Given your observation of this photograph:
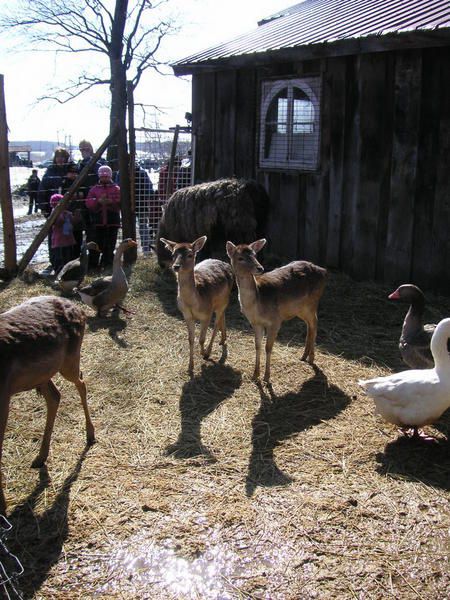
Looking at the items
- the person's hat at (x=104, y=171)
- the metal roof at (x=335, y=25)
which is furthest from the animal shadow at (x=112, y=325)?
the metal roof at (x=335, y=25)

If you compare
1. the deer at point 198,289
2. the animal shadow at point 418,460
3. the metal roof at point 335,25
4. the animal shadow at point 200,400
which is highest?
the metal roof at point 335,25

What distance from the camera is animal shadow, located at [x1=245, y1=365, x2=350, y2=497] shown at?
4652mm

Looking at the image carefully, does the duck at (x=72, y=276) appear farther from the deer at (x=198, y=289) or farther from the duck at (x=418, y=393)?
the duck at (x=418, y=393)

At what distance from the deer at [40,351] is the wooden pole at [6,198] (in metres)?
6.43

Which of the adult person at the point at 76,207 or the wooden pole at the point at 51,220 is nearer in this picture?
the wooden pole at the point at 51,220

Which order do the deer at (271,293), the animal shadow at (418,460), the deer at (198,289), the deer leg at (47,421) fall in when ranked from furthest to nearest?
the deer at (198,289)
the deer at (271,293)
the deer leg at (47,421)
the animal shadow at (418,460)

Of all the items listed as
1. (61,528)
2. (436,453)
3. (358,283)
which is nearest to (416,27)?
(358,283)

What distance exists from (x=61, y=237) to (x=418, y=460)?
26.7ft

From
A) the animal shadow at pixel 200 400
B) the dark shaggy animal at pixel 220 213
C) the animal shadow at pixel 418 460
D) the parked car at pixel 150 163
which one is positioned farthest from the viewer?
the parked car at pixel 150 163

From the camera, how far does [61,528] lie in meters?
4.00

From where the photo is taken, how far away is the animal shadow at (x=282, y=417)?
465 cm

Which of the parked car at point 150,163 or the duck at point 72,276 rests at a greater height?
the parked car at point 150,163

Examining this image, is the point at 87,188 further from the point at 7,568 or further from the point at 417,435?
the point at 7,568

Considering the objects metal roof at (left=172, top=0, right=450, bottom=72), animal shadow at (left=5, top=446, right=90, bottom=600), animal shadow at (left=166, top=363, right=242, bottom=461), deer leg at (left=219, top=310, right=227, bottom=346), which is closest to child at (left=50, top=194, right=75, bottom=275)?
metal roof at (left=172, top=0, right=450, bottom=72)
